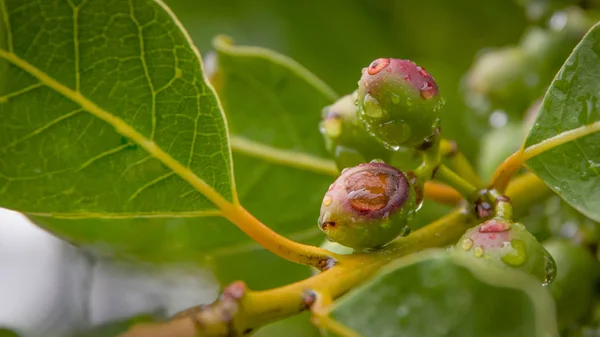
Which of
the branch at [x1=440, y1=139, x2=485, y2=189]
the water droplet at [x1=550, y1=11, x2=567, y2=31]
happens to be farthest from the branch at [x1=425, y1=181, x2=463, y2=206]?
the water droplet at [x1=550, y1=11, x2=567, y2=31]

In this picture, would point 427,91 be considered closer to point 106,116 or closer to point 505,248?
point 505,248

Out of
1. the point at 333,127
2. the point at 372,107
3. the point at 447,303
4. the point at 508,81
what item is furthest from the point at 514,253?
the point at 508,81

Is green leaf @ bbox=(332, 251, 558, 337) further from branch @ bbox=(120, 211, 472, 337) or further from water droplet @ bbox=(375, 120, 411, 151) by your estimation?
water droplet @ bbox=(375, 120, 411, 151)

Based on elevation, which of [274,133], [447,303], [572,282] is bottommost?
[447,303]

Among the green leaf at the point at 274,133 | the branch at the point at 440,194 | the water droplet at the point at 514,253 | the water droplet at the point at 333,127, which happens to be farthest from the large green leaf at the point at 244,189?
the water droplet at the point at 514,253

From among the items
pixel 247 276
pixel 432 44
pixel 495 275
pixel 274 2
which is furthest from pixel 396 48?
pixel 495 275

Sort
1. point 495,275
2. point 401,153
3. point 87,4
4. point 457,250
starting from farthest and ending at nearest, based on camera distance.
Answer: point 401,153 → point 87,4 → point 457,250 → point 495,275

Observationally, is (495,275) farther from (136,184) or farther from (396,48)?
(396,48)
